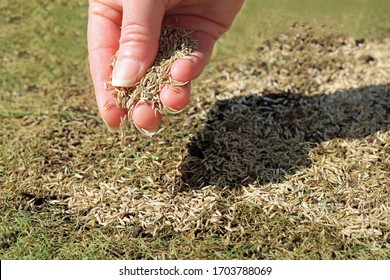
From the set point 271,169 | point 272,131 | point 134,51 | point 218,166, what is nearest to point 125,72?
point 134,51

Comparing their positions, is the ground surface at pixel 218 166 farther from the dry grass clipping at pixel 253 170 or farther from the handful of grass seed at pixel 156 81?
the handful of grass seed at pixel 156 81

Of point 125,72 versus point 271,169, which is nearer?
point 125,72

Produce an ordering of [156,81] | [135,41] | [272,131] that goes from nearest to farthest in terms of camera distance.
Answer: [135,41]
[156,81]
[272,131]

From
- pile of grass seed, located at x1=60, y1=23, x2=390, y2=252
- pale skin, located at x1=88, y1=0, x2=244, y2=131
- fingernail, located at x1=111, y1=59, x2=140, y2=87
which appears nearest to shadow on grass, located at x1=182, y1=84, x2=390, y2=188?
pile of grass seed, located at x1=60, y1=23, x2=390, y2=252

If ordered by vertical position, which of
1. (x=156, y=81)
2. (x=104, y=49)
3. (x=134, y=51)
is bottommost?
(x=104, y=49)

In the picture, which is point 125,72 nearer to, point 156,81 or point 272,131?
point 156,81

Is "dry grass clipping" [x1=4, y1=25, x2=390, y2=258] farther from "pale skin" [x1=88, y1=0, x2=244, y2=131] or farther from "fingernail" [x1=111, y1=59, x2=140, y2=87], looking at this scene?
"fingernail" [x1=111, y1=59, x2=140, y2=87]
